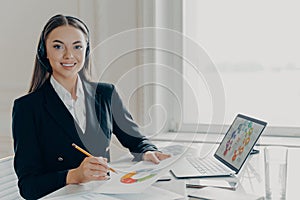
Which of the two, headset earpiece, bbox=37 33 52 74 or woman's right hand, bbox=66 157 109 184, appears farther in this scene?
headset earpiece, bbox=37 33 52 74

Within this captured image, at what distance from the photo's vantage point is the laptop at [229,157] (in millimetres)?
1440

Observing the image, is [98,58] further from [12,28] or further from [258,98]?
[258,98]

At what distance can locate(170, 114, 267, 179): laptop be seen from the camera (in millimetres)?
1440

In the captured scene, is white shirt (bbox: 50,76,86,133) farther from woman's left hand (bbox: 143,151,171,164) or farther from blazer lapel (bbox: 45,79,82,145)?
woman's left hand (bbox: 143,151,171,164)

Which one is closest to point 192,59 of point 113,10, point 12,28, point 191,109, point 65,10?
point 191,109

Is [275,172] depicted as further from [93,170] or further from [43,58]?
[43,58]

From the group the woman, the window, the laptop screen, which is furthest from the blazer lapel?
the window

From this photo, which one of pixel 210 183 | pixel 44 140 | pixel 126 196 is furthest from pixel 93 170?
pixel 210 183

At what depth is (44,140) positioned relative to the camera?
1434mm

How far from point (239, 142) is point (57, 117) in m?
0.58

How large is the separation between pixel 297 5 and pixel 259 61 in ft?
1.00

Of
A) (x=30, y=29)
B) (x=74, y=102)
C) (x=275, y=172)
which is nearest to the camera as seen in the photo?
(x=275, y=172)

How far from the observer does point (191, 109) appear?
232cm

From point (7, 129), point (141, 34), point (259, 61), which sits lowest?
point (7, 129)
